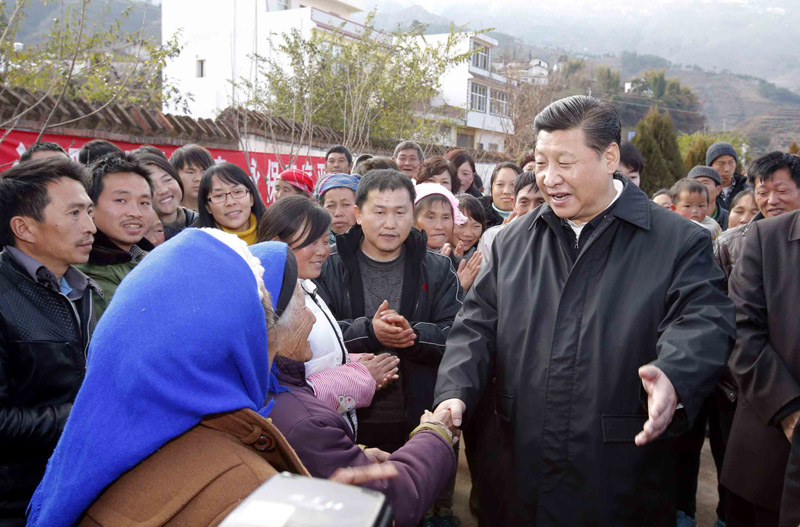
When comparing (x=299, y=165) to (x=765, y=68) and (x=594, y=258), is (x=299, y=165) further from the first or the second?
(x=765, y=68)

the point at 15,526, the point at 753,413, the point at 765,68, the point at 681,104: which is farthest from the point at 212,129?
the point at 765,68

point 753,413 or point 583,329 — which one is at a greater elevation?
point 583,329

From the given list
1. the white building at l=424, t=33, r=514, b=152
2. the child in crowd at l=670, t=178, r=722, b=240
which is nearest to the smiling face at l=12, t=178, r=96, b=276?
A: the child in crowd at l=670, t=178, r=722, b=240

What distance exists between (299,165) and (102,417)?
9.18 m

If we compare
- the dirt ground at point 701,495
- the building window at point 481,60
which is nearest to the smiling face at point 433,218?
the dirt ground at point 701,495

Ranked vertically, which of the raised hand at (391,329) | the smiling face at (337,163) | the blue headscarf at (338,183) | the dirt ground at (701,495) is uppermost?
the smiling face at (337,163)

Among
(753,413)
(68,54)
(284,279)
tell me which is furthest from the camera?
(68,54)

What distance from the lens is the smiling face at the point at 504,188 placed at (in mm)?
5371

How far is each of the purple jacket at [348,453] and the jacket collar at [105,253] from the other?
1.53m

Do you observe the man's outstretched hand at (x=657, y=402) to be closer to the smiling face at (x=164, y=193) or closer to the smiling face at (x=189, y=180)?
the smiling face at (x=164, y=193)

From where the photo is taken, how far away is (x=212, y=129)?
8.49m

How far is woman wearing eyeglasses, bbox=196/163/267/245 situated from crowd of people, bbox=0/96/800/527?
499mm

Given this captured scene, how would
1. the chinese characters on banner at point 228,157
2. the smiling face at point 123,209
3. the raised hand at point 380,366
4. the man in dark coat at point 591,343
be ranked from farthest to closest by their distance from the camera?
the chinese characters on banner at point 228,157 < the smiling face at point 123,209 < the raised hand at point 380,366 < the man in dark coat at point 591,343

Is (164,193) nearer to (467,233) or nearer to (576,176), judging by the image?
(467,233)
